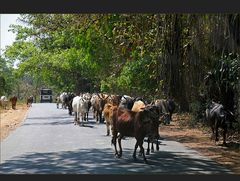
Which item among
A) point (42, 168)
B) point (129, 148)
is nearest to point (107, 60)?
point (129, 148)

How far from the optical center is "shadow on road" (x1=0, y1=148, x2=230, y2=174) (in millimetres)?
8383

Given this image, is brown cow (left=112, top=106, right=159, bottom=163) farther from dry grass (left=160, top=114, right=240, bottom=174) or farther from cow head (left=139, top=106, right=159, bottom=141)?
dry grass (left=160, top=114, right=240, bottom=174)

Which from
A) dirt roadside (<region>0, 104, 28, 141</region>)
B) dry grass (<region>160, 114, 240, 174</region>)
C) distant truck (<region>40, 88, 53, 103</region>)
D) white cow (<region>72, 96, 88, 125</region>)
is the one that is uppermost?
distant truck (<region>40, 88, 53, 103</region>)

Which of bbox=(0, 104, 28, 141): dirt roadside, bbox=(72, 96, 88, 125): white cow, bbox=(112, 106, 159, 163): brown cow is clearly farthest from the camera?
bbox=(72, 96, 88, 125): white cow

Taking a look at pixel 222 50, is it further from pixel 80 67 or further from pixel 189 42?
pixel 80 67

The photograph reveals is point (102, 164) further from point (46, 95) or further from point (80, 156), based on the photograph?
point (46, 95)

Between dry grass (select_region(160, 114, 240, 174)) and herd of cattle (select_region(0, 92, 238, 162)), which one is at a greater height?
herd of cattle (select_region(0, 92, 238, 162))

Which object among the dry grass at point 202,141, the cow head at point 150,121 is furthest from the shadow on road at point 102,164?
the dry grass at point 202,141

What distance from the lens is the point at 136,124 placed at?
898cm

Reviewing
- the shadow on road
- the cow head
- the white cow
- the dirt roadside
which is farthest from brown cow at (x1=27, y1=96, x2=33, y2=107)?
the cow head

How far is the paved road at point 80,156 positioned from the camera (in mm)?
8445

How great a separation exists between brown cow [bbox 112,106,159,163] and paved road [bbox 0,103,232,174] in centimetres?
20

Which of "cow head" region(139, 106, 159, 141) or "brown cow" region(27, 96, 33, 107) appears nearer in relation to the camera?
"cow head" region(139, 106, 159, 141)

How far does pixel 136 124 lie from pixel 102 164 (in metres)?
0.94
